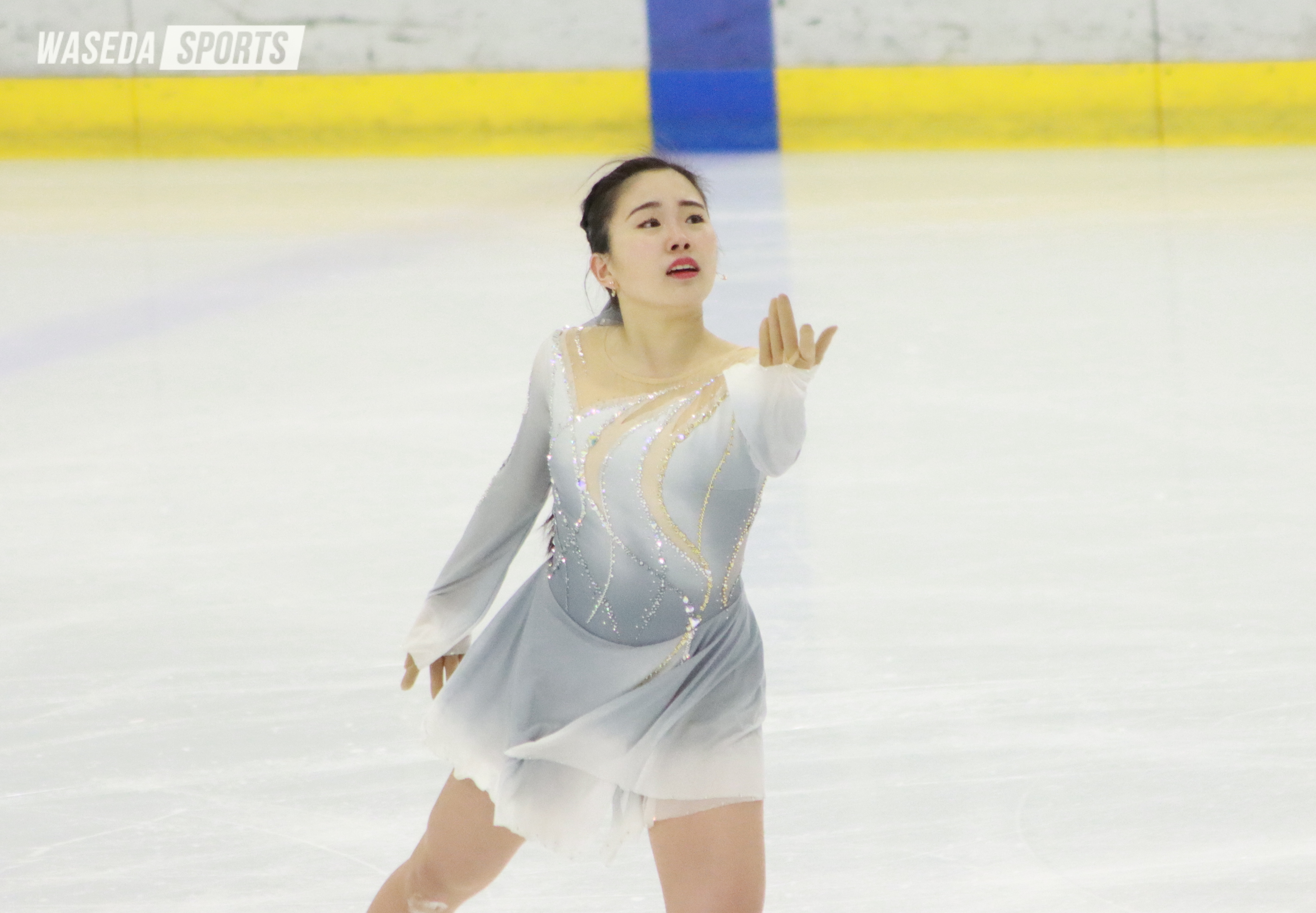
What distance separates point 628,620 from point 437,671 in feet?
0.85

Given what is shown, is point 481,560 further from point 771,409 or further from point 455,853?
point 771,409

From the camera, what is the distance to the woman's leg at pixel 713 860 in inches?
72.7

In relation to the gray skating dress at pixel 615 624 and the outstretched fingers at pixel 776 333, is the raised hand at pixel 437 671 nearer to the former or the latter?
the gray skating dress at pixel 615 624

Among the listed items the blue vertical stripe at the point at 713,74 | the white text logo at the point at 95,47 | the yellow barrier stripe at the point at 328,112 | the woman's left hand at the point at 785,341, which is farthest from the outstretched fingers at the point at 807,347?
the white text logo at the point at 95,47

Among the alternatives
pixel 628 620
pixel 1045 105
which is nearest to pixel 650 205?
pixel 628 620

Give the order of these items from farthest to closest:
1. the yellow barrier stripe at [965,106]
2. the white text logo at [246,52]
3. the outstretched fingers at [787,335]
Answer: the white text logo at [246,52]
the yellow barrier stripe at [965,106]
the outstretched fingers at [787,335]

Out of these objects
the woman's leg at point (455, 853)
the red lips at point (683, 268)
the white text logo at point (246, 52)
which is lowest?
the woman's leg at point (455, 853)

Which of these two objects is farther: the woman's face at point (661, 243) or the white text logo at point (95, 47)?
the white text logo at point (95, 47)

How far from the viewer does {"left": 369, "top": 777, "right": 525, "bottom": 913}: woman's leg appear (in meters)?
1.99

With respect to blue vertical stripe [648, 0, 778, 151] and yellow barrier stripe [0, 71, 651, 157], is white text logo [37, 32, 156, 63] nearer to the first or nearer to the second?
yellow barrier stripe [0, 71, 651, 157]

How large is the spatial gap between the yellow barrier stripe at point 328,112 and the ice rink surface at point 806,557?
109 inches

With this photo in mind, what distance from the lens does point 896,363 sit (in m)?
5.32

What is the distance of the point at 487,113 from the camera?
1018cm

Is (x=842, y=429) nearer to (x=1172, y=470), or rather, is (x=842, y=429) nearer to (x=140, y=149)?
(x=1172, y=470)
